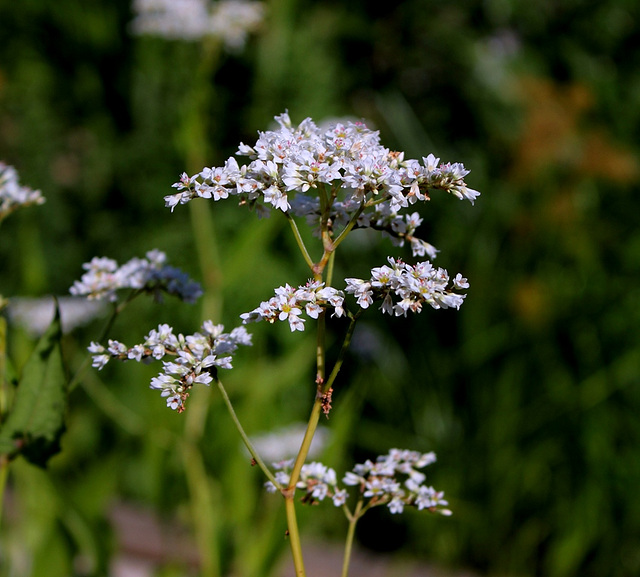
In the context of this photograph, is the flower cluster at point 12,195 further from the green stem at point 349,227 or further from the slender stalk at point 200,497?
the slender stalk at point 200,497

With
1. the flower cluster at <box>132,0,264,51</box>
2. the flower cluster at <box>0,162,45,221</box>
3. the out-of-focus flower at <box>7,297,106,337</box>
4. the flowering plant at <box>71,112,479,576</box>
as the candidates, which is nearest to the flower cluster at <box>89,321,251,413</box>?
the flowering plant at <box>71,112,479,576</box>

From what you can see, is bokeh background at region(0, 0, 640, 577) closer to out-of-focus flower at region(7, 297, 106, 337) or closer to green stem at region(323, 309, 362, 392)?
out-of-focus flower at region(7, 297, 106, 337)

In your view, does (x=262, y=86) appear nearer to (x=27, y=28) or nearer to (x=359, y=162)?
(x=27, y=28)

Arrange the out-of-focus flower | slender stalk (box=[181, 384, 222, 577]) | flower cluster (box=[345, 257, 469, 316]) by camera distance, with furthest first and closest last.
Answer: the out-of-focus flower
slender stalk (box=[181, 384, 222, 577])
flower cluster (box=[345, 257, 469, 316])

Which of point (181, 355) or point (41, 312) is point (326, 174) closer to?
point (181, 355)

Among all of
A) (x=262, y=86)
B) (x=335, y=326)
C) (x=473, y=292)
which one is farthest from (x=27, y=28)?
(x=473, y=292)
